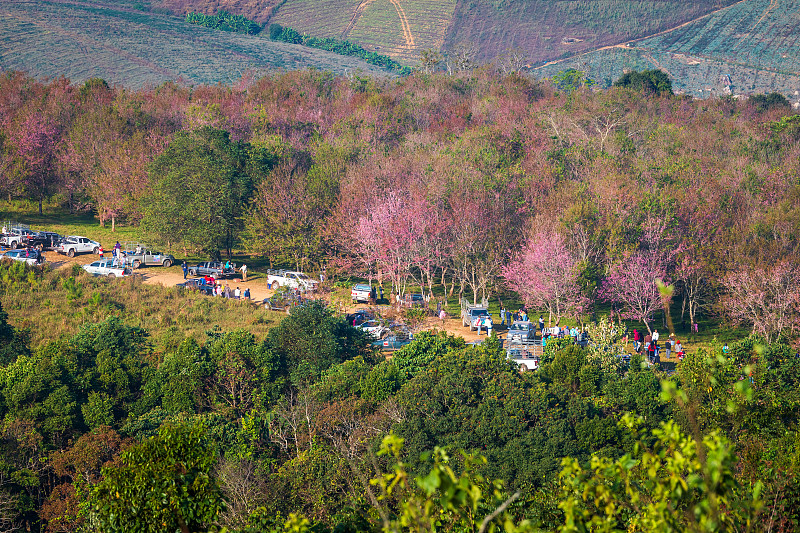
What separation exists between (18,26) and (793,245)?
128521 mm

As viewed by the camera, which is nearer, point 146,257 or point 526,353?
point 526,353

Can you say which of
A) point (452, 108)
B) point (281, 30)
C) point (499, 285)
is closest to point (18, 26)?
point (281, 30)

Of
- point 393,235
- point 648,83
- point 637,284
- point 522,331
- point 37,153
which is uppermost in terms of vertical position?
point 648,83

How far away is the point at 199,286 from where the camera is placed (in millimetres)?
47750

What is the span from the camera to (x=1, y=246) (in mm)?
53656

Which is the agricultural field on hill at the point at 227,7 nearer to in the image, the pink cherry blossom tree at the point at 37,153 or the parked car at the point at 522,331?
the pink cherry blossom tree at the point at 37,153

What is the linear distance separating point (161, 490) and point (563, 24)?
19075 centimetres

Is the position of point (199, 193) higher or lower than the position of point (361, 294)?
higher

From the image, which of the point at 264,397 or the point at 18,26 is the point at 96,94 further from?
the point at 18,26

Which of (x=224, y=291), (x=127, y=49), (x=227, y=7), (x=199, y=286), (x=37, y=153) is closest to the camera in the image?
(x=224, y=291)

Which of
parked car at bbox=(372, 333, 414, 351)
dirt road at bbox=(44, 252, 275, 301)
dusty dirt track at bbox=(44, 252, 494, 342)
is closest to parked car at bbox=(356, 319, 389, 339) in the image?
parked car at bbox=(372, 333, 414, 351)

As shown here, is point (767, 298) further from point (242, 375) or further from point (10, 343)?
point (10, 343)

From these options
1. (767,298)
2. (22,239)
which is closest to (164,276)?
(22,239)

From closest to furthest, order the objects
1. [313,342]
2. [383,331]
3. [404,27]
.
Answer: [313,342] < [383,331] < [404,27]
